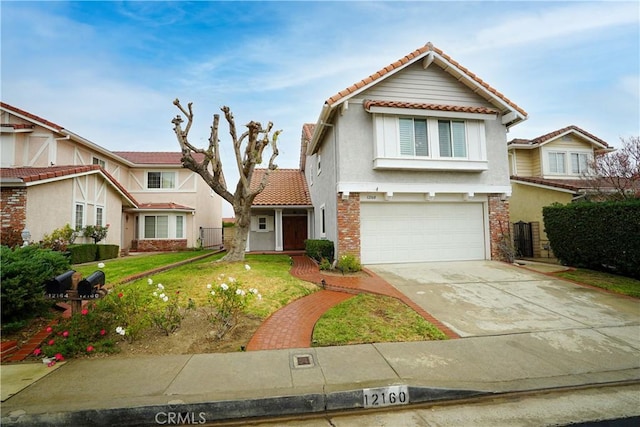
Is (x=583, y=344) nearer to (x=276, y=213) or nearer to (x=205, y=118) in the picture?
(x=205, y=118)

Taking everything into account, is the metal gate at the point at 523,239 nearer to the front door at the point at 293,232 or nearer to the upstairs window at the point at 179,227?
the front door at the point at 293,232

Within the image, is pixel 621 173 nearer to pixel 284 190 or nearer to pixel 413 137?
pixel 413 137

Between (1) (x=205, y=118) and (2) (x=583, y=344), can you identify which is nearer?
(2) (x=583, y=344)

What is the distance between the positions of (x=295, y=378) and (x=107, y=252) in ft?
52.9

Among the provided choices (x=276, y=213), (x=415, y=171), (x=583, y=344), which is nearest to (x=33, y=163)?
(x=276, y=213)

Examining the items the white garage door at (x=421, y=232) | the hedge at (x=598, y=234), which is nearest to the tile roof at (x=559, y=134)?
the hedge at (x=598, y=234)

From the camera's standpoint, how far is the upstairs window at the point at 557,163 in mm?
18188

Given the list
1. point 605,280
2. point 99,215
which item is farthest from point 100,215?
point 605,280

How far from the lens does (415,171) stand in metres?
11.3

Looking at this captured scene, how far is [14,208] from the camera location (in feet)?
39.8

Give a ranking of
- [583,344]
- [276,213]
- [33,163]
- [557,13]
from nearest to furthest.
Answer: [583,344] < [557,13] < [33,163] < [276,213]

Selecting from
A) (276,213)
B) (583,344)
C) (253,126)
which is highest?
(253,126)

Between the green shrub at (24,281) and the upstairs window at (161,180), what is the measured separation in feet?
58.4

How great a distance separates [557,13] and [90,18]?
14.5 metres
